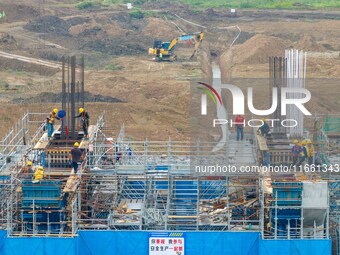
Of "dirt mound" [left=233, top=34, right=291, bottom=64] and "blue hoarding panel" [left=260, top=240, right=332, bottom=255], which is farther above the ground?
"dirt mound" [left=233, top=34, right=291, bottom=64]

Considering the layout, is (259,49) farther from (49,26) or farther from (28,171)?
(28,171)

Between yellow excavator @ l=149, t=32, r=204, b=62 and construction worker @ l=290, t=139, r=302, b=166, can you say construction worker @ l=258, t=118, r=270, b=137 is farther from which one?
yellow excavator @ l=149, t=32, r=204, b=62

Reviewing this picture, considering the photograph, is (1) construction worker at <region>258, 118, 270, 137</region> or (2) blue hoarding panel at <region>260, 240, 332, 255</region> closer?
(2) blue hoarding panel at <region>260, 240, 332, 255</region>

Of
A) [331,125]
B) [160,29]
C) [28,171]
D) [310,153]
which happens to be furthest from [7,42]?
[310,153]

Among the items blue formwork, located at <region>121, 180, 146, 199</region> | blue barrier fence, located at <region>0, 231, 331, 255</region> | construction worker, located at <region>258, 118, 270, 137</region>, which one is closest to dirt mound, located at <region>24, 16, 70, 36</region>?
construction worker, located at <region>258, 118, 270, 137</region>

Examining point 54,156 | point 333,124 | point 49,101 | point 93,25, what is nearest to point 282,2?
point 93,25

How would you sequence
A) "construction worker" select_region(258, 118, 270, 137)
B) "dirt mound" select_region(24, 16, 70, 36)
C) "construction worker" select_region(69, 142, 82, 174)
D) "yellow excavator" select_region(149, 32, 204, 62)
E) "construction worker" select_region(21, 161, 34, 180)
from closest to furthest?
"construction worker" select_region(21, 161, 34, 180) < "construction worker" select_region(69, 142, 82, 174) < "construction worker" select_region(258, 118, 270, 137) < "yellow excavator" select_region(149, 32, 204, 62) < "dirt mound" select_region(24, 16, 70, 36)

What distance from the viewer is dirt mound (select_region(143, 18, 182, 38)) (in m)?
77.3

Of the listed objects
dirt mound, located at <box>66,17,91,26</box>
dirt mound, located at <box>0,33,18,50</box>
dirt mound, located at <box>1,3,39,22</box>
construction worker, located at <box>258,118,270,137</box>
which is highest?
dirt mound, located at <box>1,3,39,22</box>

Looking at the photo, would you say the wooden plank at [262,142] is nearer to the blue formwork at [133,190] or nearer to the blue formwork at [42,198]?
the blue formwork at [133,190]

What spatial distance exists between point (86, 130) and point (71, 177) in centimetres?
Answer: 327

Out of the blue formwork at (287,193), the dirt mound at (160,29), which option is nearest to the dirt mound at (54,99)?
the dirt mound at (160,29)

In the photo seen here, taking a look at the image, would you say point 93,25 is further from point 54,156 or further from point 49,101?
point 54,156

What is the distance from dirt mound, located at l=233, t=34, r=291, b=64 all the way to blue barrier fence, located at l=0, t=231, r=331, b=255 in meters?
38.7
